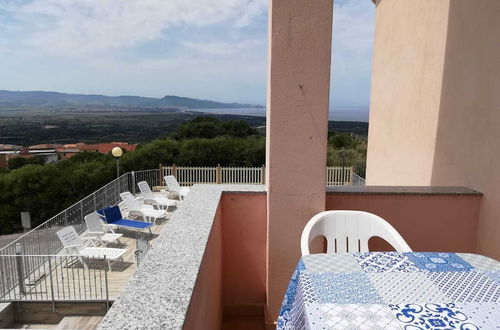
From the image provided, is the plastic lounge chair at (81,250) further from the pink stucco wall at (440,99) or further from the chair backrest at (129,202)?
the pink stucco wall at (440,99)

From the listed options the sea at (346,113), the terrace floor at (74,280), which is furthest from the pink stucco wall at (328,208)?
the terrace floor at (74,280)

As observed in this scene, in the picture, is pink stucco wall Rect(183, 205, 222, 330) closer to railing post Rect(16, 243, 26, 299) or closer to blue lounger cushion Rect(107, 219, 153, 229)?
railing post Rect(16, 243, 26, 299)

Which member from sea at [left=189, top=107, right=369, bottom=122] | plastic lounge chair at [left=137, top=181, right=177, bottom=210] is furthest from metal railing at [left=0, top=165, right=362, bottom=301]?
sea at [left=189, top=107, right=369, bottom=122]

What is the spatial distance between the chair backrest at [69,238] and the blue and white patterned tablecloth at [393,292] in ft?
24.9

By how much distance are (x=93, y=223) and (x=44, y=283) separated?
1845mm

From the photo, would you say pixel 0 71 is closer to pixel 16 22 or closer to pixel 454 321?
pixel 16 22

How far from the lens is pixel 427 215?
2893 millimetres

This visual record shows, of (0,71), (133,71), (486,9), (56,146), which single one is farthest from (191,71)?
(486,9)

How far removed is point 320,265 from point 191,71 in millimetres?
60358

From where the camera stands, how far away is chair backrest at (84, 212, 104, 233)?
8.67 metres

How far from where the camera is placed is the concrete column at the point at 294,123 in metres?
2.32

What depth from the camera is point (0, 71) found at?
220ft

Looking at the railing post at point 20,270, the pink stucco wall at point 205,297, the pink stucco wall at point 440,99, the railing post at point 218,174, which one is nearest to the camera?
the pink stucco wall at point 205,297

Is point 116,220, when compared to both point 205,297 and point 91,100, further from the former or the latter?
point 91,100
